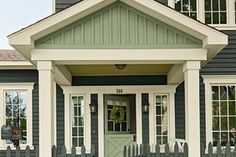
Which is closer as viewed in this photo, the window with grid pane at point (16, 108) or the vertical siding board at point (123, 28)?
the vertical siding board at point (123, 28)

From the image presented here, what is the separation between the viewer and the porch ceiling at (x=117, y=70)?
38.5ft

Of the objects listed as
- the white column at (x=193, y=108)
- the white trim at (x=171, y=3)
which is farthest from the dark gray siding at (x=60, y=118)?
the white column at (x=193, y=108)

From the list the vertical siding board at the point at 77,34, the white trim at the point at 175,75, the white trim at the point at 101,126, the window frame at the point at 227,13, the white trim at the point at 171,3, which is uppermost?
the white trim at the point at 171,3

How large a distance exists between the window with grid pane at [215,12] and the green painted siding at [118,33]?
4174 millimetres

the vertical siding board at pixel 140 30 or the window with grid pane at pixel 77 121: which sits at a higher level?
the vertical siding board at pixel 140 30

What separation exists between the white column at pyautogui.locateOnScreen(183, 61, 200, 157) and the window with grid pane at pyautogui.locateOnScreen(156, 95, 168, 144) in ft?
13.3

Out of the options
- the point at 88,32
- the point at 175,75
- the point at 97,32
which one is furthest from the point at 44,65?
the point at 175,75

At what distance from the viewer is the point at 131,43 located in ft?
30.1

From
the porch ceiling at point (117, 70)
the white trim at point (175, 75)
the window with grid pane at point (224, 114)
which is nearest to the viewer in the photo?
the white trim at point (175, 75)

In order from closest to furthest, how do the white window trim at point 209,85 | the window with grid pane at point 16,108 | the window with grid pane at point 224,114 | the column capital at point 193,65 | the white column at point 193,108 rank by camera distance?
the white column at point 193,108, the column capital at point 193,65, the white window trim at point 209,85, the window with grid pane at point 224,114, the window with grid pane at point 16,108

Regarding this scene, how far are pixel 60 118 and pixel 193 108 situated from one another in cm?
507

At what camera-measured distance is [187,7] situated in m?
13.2

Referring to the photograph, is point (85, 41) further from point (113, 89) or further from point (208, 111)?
point (208, 111)

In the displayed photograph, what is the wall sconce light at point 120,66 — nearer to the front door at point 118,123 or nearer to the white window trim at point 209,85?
the front door at point 118,123
